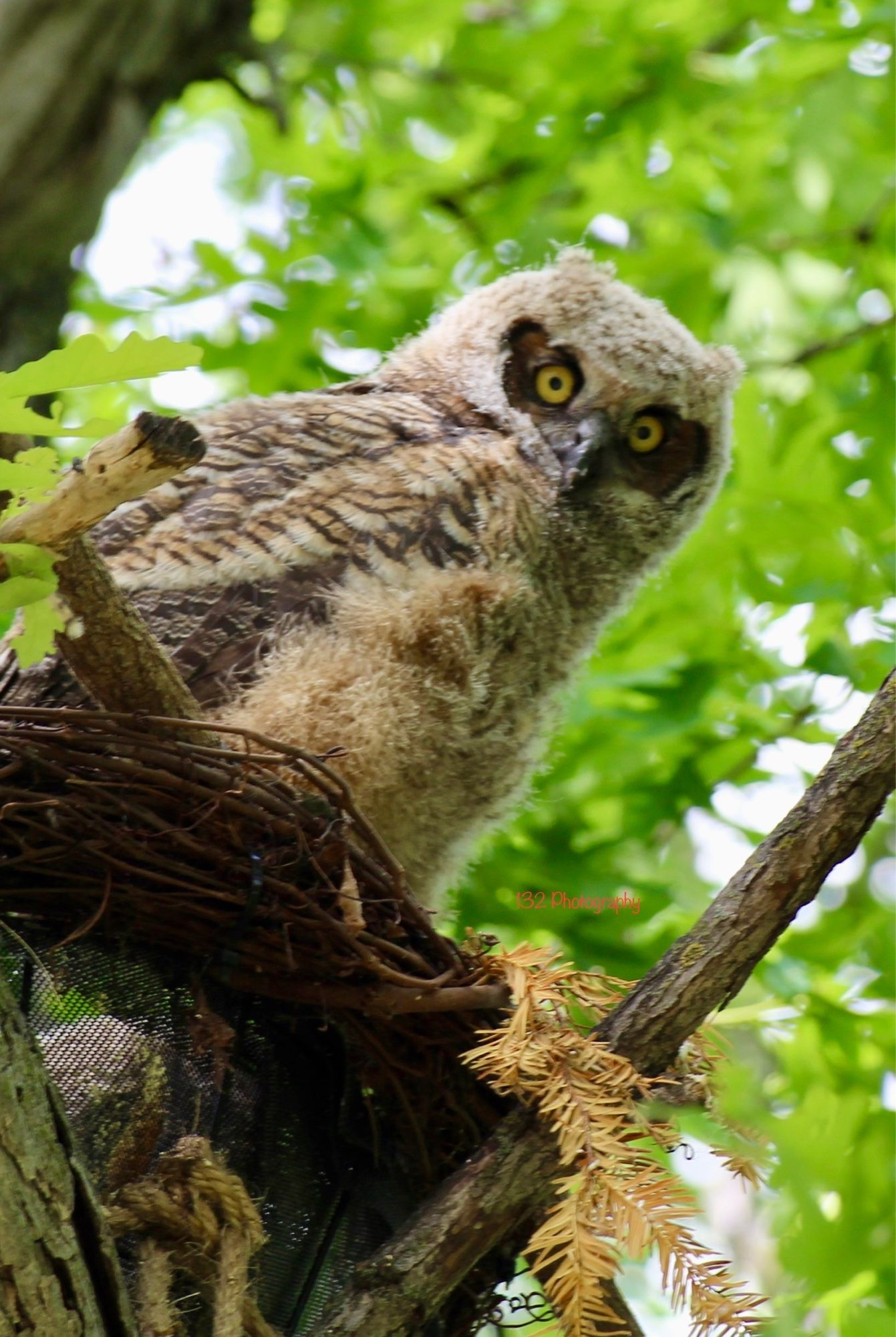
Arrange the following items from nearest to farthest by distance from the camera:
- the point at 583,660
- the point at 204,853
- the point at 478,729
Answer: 1. the point at 204,853
2. the point at 478,729
3. the point at 583,660

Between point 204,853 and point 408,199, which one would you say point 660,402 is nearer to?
point 204,853

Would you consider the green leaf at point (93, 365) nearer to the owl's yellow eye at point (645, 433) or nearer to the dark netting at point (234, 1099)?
the dark netting at point (234, 1099)

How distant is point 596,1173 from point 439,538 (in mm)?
999

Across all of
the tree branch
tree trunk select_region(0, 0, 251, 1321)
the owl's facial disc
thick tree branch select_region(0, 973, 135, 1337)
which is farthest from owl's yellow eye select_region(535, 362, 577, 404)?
thick tree branch select_region(0, 973, 135, 1337)

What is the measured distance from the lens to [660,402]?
2.68 metres

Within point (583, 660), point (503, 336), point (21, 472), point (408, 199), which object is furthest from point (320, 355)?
point (21, 472)

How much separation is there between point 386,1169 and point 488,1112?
183 millimetres

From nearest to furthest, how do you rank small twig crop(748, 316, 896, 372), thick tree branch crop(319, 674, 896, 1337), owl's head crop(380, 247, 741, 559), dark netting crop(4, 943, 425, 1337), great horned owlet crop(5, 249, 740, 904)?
1. thick tree branch crop(319, 674, 896, 1337)
2. dark netting crop(4, 943, 425, 1337)
3. great horned owlet crop(5, 249, 740, 904)
4. owl's head crop(380, 247, 741, 559)
5. small twig crop(748, 316, 896, 372)

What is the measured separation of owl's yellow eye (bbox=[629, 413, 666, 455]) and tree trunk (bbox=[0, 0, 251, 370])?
1.53m

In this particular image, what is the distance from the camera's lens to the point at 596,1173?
4.73ft

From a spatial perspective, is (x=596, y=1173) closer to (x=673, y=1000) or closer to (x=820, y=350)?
(x=673, y=1000)

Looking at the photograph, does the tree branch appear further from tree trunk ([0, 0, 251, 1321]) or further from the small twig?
the small twig

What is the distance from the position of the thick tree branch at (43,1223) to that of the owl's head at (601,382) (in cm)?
153

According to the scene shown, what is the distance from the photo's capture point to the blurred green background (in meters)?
2.97
